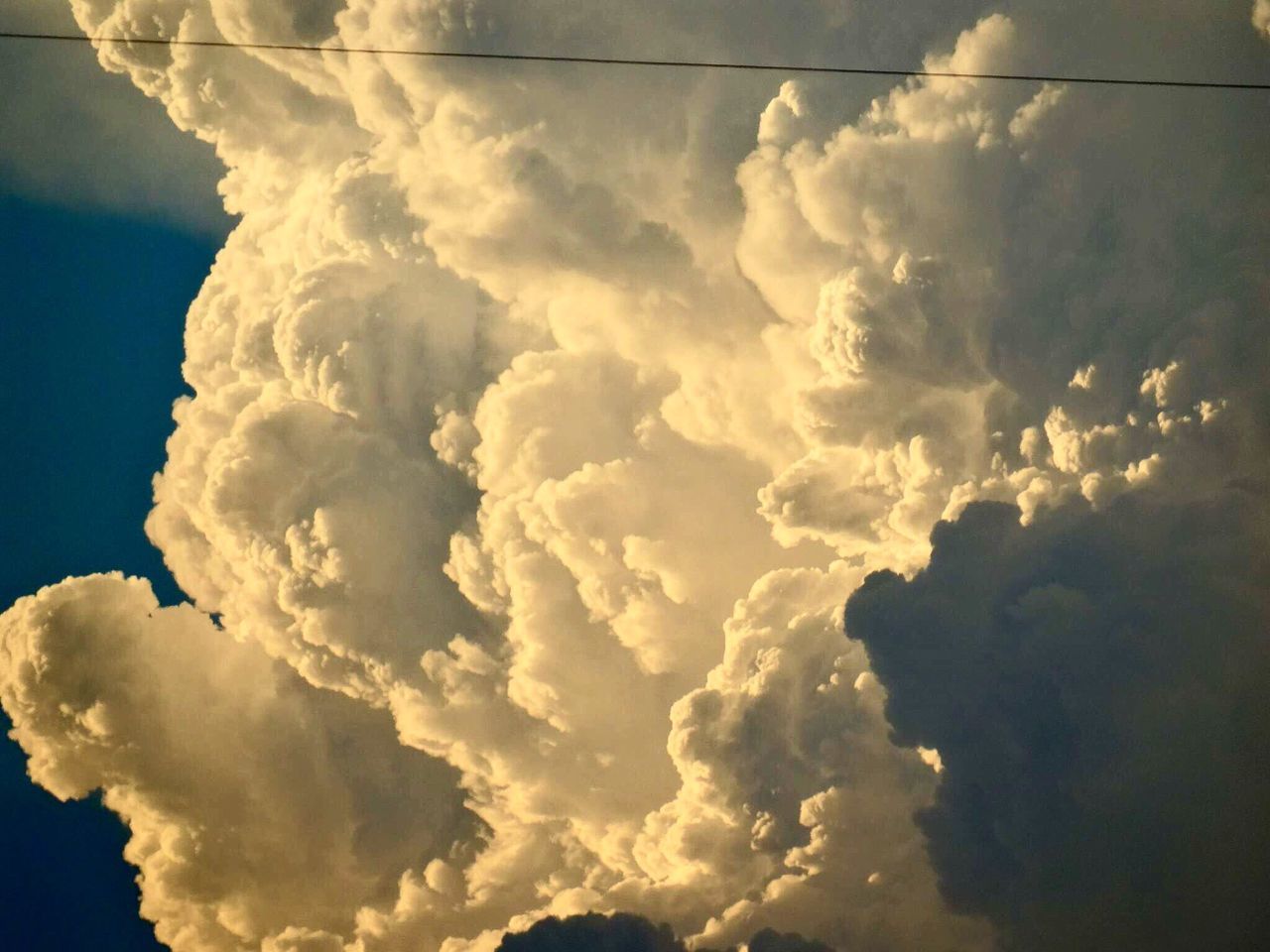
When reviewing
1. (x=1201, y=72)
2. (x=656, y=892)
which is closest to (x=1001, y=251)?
(x=1201, y=72)

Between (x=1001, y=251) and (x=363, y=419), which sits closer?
(x=1001, y=251)

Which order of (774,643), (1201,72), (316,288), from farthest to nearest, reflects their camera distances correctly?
(316,288)
(774,643)
(1201,72)

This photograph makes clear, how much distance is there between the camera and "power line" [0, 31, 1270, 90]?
8.79m

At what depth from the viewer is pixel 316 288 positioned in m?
10.2

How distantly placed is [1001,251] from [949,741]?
178 inches

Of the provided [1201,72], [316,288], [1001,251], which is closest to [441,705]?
[316,288]

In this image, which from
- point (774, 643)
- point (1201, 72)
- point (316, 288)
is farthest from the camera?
point (316, 288)

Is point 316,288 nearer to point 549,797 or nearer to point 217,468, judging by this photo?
point 217,468

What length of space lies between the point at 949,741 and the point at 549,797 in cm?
414

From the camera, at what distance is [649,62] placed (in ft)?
30.6

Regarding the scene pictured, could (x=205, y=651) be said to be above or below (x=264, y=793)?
above

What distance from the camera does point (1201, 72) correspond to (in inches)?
346

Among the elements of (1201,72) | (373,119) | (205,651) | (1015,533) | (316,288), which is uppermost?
(373,119)

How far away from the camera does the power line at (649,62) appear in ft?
28.8
